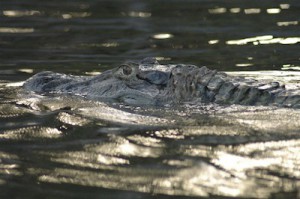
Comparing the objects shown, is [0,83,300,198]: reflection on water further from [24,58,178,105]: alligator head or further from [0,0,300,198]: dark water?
[24,58,178,105]: alligator head

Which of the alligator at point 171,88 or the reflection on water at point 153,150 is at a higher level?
the alligator at point 171,88

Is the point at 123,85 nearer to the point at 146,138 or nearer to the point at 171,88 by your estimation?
the point at 171,88

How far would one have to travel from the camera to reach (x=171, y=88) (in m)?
6.31

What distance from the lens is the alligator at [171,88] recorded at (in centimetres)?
594

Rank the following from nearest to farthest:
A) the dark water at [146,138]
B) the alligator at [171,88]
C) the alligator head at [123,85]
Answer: the dark water at [146,138]
the alligator at [171,88]
the alligator head at [123,85]

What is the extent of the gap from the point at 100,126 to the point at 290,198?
1.81 meters

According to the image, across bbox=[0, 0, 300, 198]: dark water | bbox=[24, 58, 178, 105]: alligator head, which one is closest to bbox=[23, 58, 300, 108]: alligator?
→ bbox=[24, 58, 178, 105]: alligator head

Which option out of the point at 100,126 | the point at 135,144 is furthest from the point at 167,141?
the point at 100,126

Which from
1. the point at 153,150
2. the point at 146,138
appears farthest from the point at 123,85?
the point at 153,150

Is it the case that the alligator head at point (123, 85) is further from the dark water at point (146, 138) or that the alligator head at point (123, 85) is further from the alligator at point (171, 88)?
the dark water at point (146, 138)

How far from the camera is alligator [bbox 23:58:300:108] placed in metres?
5.94

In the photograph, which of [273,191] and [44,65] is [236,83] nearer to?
[273,191]

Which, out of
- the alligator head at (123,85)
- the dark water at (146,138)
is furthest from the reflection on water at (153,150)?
the alligator head at (123,85)

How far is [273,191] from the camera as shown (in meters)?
3.77
